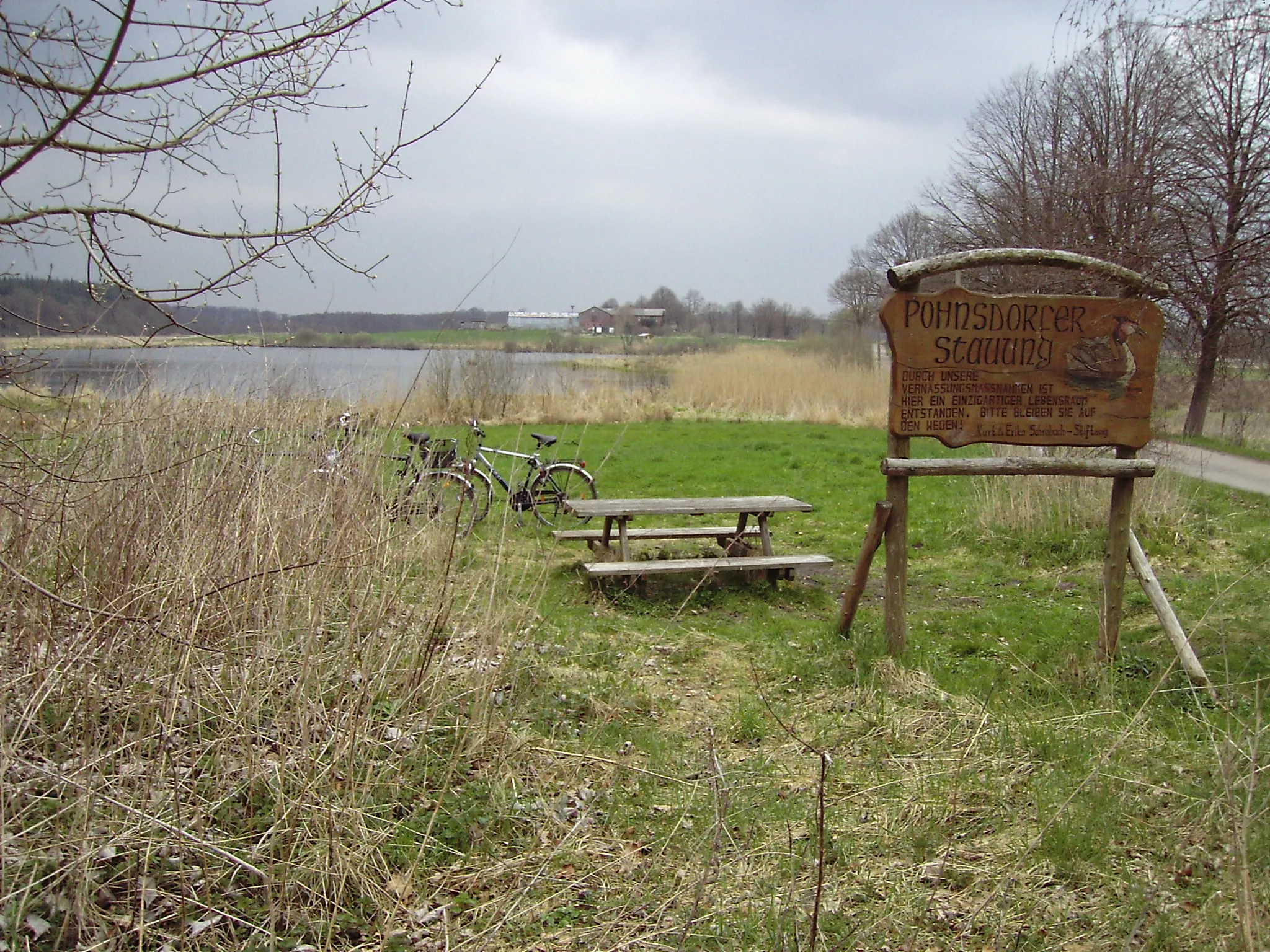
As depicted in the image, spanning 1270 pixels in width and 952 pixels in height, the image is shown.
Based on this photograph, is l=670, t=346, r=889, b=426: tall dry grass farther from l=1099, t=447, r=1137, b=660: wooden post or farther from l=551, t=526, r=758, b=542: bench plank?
l=1099, t=447, r=1137, b=660: wooden post

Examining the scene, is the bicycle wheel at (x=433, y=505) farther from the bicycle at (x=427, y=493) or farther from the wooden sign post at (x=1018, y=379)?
the wooden sign post at (x=1018, y=379)

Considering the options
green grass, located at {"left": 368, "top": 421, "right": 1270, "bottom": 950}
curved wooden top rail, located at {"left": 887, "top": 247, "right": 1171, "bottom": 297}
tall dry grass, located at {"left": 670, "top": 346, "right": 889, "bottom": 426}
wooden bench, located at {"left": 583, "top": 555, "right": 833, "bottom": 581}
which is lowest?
green grass, located at {"left": 368, "top": 421, "right": 1270, "bottom": 950}

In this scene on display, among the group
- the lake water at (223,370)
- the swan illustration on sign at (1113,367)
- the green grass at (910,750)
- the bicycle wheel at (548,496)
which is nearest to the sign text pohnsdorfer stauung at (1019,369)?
the swan illustration on sign at (1113,367)

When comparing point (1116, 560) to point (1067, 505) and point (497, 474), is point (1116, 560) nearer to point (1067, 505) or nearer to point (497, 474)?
point (1067, 505)

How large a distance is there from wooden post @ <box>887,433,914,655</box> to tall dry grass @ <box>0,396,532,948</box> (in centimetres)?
205

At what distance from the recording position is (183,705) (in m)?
3.33

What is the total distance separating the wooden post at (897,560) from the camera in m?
→ 5.24

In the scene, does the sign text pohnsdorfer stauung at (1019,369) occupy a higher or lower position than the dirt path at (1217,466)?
higher

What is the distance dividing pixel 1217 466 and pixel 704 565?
10.3 metres

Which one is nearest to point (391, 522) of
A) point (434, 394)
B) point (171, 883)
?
point (171, 883)

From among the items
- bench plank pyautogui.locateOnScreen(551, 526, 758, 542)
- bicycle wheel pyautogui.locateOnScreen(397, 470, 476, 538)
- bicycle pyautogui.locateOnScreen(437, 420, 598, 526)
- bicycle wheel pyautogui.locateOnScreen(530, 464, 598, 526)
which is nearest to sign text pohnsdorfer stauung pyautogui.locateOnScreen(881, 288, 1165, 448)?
bicycle wheel pyautogui.locateOnScreen(397, 470, 476, 538)

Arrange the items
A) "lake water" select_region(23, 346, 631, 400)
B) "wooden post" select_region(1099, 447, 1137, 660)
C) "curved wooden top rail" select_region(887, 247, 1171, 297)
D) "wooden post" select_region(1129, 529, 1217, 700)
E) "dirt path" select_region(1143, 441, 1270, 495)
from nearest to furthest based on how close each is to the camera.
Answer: "lake water" select_region(23, 346, 631, 400) → "wooden post" select_region(1129, 529, 1217, 700) → "curved wooden top rail" select_region(887, 247, 1171, 297) → "wooden post" select_region(1099, 447, 1137, 660) → "dirt path" select_region(1143, 441, 1270, 495)

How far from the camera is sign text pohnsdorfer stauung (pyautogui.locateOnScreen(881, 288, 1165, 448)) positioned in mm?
5086

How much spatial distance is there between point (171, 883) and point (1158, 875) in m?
2.96
